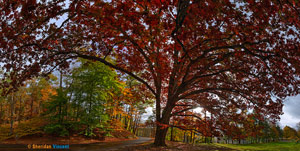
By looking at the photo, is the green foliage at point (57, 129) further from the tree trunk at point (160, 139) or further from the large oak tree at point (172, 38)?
the tree trunk at point (160, 139)

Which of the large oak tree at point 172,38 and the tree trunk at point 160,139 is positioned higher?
the large oak tree at point 172,38

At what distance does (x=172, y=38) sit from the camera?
5816 millimetres

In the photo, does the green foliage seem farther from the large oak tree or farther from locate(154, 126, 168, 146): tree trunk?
locate(154, 126, 168, 146): tree trunk

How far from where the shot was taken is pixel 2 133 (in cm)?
1491

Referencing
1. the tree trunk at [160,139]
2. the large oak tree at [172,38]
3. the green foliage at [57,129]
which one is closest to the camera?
the large oak tree at [172,38]

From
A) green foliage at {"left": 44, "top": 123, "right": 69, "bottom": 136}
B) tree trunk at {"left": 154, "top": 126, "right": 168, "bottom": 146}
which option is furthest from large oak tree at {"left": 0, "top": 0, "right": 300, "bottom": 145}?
green foliage at {"left": 44, "top": 123, "right": 69, "bottom": 136}

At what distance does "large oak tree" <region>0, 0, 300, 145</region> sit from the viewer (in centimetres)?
528

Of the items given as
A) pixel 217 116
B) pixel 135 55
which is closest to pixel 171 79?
pixel 135 55

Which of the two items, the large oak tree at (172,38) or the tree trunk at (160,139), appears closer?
the large oak tree at (172,38)

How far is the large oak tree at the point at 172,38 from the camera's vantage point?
5281 millimetres

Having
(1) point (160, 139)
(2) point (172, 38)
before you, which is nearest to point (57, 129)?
(1) point (160, 139)

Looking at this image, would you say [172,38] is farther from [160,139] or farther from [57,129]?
[57,129]

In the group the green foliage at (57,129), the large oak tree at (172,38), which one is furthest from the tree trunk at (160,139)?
the green foliage at (57,129)

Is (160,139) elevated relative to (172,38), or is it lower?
lower
